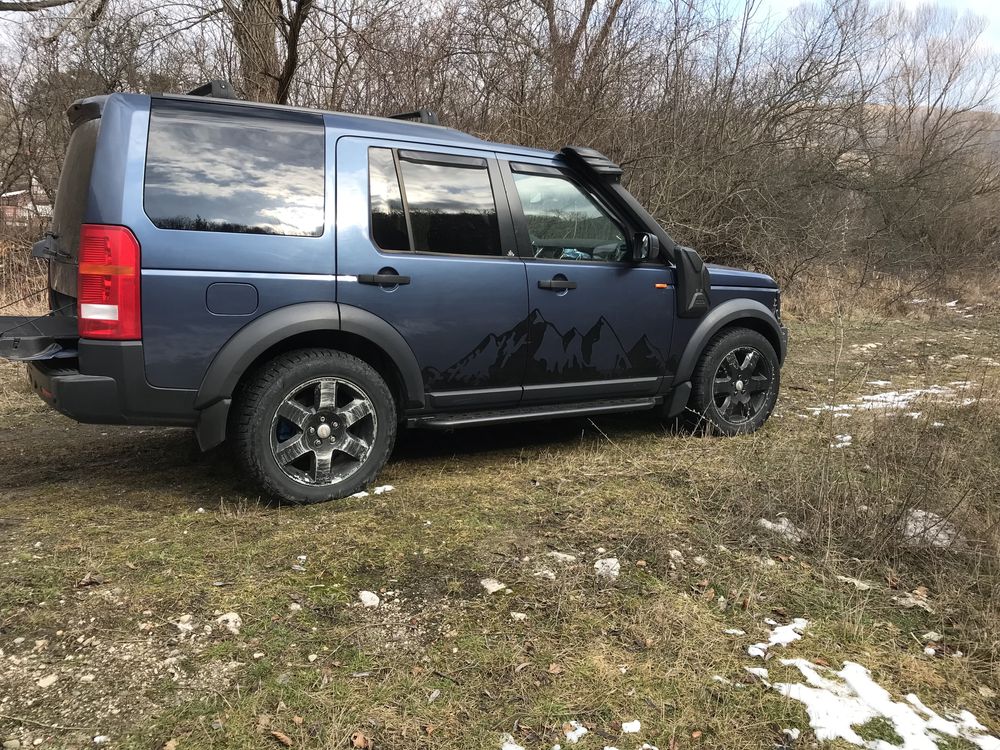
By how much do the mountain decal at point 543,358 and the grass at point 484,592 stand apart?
55 centimetres

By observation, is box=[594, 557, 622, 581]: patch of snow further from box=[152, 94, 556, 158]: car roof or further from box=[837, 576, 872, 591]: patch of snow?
box=[152, 94, 556, 158]: car roof

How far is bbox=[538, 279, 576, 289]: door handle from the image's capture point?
4234mm

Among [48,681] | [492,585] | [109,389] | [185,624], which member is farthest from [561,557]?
[109,389]

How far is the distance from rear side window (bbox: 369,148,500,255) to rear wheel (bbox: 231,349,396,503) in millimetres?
727

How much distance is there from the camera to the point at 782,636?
262cm

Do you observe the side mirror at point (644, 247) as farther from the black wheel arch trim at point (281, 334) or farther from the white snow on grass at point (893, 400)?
the white snow on grass at point (893, 400)

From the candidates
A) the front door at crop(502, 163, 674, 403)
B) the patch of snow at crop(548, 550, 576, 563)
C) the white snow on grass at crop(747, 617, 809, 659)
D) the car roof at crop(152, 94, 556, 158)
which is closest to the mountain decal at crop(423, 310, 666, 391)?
the front door at crop(502, 163, 674, 403)

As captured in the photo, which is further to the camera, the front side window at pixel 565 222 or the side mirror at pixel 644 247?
the side mirror at pixel 644 247

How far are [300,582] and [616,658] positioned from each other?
49.9 inches

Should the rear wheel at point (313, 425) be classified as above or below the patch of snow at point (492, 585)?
Result: above

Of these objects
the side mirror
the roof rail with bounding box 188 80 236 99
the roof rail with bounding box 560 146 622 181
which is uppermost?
the roof rail with bounding box 188 80 236 99

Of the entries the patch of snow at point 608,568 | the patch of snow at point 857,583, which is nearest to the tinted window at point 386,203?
the patch of snow at point 608,568

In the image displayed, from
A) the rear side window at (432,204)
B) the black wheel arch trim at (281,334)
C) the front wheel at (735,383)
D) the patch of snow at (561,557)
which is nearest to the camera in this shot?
the patch of snow at (561,557)

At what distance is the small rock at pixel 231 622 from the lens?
8.39 feet
